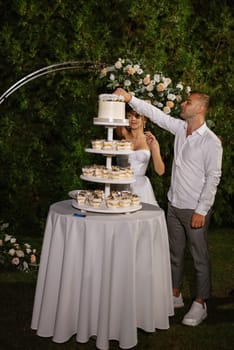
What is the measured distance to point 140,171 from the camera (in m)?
5.11

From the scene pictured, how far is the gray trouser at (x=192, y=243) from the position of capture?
4406mm

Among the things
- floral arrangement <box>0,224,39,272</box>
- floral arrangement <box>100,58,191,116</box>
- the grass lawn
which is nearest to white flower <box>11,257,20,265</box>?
floral arrangement <box>0,224,39,272</box>

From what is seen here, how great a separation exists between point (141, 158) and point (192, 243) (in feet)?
3.25

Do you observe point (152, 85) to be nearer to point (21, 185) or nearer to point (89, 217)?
point (89, 217)

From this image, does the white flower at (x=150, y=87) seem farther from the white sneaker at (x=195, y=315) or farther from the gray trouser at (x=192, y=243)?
the white sneaker at (x=195, y=315)

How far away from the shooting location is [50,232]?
395cm

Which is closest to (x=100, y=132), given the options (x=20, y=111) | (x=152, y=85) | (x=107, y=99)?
(x=20, y=111)

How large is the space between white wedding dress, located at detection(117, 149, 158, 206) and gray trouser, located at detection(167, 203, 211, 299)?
1.58 feet

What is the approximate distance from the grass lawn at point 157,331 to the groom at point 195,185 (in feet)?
0.50

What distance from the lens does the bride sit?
4945mm

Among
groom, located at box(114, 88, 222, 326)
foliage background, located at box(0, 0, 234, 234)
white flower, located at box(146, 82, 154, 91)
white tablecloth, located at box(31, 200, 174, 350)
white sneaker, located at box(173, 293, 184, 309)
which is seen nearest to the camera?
white tablecloth, located at box(31, 200, 174, 350)

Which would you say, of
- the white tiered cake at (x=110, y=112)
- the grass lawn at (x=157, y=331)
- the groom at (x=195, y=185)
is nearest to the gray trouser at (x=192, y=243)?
the groom at (x=195, y=185)

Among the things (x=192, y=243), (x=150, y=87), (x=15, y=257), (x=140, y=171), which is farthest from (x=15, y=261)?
(x=150, y=87)

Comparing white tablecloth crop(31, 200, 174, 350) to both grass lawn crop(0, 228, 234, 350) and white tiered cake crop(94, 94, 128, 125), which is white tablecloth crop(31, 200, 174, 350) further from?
white tiered cake crop(94, 94, 128, 125)
